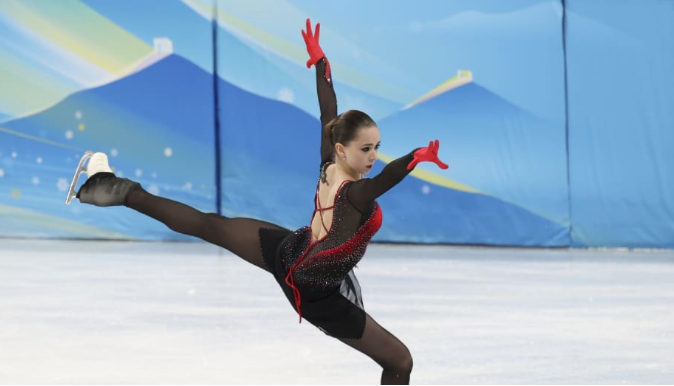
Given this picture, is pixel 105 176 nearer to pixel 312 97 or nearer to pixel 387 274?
pixel 387 274

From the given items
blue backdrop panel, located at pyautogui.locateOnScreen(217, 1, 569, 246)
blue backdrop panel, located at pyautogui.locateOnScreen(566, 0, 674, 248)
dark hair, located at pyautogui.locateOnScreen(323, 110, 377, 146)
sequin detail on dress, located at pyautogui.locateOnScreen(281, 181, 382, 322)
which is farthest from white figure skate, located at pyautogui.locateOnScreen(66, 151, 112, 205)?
blue backdrop panel, located at pyautogui.locateOnScreen(566, 0, 674, 248)

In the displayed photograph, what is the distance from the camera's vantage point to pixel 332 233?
2.60 m

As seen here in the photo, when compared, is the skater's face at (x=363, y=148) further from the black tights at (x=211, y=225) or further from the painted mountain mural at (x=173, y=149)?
the painted mountain mural at (x=173, y=149)

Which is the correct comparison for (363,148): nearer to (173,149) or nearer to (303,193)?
(303,193)

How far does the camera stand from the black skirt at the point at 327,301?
8.68 ft

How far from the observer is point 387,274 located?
6.53 m

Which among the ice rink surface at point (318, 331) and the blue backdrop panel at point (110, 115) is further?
the blue backdrop panel at point (110, 115)

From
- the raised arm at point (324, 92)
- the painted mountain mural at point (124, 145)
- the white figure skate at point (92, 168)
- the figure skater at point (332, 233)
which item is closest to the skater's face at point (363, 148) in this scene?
the figure skater at point (332, 233)

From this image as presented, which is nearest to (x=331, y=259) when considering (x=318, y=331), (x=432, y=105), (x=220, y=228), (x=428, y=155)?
(x=220, y=228)

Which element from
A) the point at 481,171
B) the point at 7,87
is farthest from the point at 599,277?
the point at 7,87

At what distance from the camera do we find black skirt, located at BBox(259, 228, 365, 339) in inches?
104

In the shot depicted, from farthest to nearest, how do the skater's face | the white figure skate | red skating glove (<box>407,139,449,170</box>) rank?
the white figure skate, the skater's face, red skating glove (<box>407,139,449,170</box>)

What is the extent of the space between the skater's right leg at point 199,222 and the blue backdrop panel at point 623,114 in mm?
5528

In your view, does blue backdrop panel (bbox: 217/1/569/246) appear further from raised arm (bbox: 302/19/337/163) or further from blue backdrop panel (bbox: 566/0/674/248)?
raised arm (bbox: 302/19/337/163)
